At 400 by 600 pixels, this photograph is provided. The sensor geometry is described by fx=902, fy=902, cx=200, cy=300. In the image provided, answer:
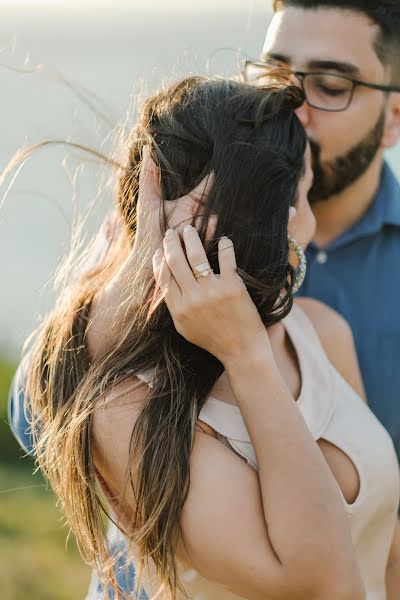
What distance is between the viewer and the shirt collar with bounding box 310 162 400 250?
313 centimetres

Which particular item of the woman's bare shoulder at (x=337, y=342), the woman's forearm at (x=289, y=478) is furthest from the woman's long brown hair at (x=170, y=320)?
the woman's bare shoulder at (x=337, y=342)

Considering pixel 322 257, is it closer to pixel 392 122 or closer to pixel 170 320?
pixel 392 122

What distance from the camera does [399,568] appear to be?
2.46 meters

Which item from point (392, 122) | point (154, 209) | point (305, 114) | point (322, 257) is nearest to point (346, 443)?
point (154, 209)

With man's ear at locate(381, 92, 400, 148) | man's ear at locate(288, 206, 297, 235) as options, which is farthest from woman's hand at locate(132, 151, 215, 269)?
man's ear at locate(381, 92, 400, 148)

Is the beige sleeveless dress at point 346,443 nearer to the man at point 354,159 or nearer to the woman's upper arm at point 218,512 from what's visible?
the woman's upper arm at point 218,512

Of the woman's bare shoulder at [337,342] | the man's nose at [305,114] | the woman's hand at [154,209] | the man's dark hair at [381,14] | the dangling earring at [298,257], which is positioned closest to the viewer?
the woman's hand at [154,209]

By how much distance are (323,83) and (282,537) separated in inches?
65.2

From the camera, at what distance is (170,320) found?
6.62 ft

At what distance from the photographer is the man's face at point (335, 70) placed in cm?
297

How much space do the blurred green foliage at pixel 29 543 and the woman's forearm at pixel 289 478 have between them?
2.24 metres

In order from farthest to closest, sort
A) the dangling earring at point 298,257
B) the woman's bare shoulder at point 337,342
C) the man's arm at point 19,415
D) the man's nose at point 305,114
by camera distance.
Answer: the man's nose at point 305,114
the man's arm at point 19,415
the woman's bare shoulder at point 337,342
the dangling earring at point 298,257

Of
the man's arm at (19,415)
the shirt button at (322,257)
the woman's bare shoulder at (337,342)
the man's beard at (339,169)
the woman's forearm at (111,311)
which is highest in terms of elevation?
the woman's forearm at (111,311)

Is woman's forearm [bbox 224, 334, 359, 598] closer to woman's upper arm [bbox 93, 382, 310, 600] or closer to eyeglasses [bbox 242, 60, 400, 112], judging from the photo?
woman's upper arm [bbox 93, 382, 310, 600]
